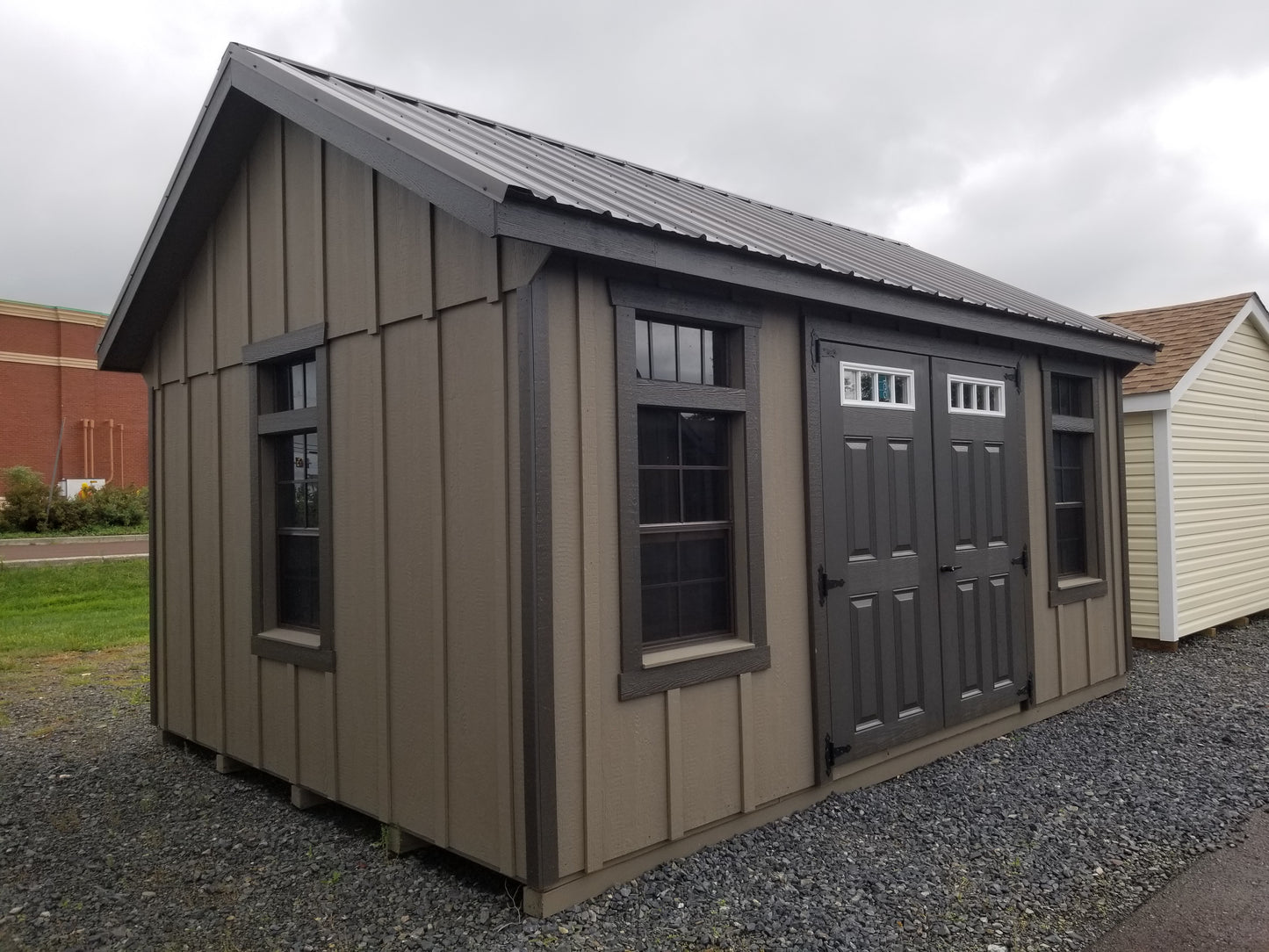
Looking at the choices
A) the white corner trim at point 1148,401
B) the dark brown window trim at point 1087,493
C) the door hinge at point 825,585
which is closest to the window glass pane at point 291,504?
the door hinge at point 825,585

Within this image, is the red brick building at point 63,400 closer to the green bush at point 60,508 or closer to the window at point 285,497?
the green bush at point 60,508

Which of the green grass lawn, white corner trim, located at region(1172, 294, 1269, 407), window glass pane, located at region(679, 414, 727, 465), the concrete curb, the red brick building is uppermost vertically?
the red brick building

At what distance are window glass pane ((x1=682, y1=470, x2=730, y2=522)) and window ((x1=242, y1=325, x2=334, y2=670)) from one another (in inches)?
83.0

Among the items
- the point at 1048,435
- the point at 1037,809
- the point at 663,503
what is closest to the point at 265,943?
the point at 663,503

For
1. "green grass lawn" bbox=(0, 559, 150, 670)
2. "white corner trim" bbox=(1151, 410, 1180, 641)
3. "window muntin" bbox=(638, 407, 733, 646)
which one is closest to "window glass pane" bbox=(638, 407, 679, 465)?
"window muntin" bbox=(638, 407, 733, 646)

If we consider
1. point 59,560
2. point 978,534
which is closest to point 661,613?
point 978,534

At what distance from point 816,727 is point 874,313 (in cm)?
244

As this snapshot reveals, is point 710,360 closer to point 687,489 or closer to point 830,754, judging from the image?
point 687,489

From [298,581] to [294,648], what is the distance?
48 centimetres

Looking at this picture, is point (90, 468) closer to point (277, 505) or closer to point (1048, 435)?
point (277, 505)

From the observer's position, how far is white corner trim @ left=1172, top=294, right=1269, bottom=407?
33.0ft

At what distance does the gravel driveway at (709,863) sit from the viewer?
152 inches

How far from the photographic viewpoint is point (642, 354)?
4461mm

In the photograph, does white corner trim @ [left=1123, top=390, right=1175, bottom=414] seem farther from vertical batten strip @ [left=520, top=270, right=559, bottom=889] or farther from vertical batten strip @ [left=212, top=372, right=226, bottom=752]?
vertical batten strip @ [left=212, top=372, right=226, bottom=752]
